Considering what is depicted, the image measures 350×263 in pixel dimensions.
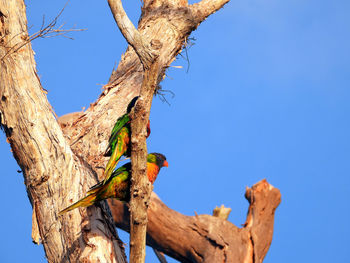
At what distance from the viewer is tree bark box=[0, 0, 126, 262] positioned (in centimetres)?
377

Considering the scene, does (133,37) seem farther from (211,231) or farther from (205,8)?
(211,231)

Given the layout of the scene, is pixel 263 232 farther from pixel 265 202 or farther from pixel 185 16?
pixel 185 16

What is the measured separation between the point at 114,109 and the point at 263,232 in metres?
3.74

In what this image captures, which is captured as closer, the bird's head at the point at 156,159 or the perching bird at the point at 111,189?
the perching bird at the point at 111,189

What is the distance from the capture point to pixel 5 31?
13.8 feet

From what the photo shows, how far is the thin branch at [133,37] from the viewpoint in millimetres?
3113

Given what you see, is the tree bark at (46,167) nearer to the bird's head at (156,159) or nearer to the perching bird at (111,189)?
the perching bird at (111,189)

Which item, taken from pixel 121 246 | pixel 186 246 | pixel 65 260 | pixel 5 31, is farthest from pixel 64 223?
pixel 186 246

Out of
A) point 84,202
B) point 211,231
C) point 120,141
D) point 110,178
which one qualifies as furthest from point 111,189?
point 211,231

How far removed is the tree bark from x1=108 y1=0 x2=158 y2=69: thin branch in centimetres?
135

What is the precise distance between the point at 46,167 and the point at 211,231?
3.73 meters

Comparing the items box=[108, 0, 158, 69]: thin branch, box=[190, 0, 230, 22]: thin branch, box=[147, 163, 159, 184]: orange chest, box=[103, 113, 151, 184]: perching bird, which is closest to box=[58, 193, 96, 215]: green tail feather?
box=[103, 113, 151, 184]: perching bird

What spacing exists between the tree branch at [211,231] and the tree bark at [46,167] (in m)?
2.86

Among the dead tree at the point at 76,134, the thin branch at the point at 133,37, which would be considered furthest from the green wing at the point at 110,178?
the thin branch at the point at 133,37
